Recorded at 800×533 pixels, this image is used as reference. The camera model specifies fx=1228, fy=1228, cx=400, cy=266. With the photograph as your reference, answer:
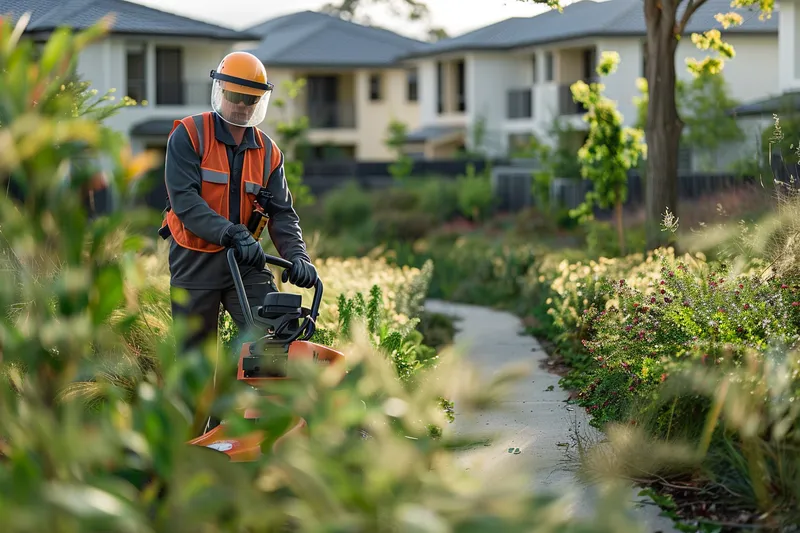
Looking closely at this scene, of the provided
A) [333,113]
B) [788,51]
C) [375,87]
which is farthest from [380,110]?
[788,51]

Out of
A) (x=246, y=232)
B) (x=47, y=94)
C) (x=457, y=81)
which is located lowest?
(x=246, y=232)

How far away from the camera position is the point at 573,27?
129ft

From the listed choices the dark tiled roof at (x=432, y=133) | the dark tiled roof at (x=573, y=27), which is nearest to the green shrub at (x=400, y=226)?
the dark tiled roof at (x=573, y=27)

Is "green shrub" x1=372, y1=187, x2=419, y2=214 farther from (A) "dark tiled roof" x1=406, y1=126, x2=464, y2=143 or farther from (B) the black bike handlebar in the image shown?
(B) the black bike handlebar

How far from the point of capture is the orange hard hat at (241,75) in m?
6.25

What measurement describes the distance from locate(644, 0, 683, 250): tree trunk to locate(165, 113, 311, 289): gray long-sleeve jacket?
7.57 metres

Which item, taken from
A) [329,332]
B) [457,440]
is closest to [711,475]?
[457,440]

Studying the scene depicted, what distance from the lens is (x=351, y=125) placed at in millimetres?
55219

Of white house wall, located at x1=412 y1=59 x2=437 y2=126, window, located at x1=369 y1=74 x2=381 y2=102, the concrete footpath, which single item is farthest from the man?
window, located at x1=369 y1=74 x2=381 y2=102

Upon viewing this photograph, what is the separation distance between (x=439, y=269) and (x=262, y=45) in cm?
3759

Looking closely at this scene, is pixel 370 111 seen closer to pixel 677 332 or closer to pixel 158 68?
pixel 158 68

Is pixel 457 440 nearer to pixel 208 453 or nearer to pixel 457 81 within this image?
pixel 208 453

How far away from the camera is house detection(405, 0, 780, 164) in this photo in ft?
123

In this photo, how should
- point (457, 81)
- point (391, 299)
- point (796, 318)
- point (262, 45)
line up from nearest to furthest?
point (796, 318) < point (391, 299) < point (457, 81) < point (262, 45)
